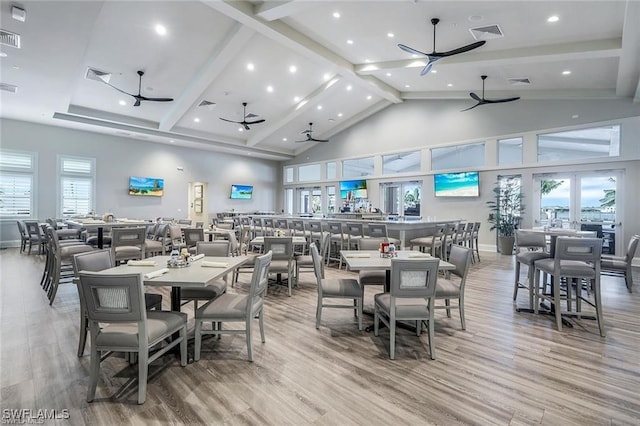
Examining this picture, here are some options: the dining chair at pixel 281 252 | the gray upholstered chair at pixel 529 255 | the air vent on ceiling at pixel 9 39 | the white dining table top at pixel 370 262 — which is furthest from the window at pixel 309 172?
the white dining table top at pixel 370 262

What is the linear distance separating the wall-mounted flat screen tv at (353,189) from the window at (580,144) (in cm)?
579

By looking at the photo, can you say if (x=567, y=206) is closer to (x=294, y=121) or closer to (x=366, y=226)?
(x=366, y=226)

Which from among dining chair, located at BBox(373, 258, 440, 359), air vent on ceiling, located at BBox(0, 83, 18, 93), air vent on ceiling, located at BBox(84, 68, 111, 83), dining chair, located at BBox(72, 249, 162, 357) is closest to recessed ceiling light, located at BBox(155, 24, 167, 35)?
air vent on ceiling, located at BBox(84, 68, 111, 83)

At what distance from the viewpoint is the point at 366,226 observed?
6.42 meters

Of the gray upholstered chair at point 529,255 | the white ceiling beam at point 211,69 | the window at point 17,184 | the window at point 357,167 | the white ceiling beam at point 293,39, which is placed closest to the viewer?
the gray upholstered chair at point 529,255

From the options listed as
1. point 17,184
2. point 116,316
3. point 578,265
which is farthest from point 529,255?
point 17,184

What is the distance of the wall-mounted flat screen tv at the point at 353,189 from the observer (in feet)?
40.5

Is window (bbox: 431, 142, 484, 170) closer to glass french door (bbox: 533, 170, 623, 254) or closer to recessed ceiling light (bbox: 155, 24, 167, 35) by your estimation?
glass french door (bbox: 533, 170, 623, 254)

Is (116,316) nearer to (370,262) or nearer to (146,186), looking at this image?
(370,262)

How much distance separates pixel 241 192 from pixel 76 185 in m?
5.99

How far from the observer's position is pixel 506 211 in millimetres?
8945

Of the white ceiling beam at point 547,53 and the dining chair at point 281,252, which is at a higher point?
the white ceiling beam at point 547,53

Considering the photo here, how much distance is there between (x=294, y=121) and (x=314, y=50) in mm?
4798

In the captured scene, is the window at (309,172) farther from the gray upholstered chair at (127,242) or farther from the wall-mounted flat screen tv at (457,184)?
the gray upholstered chair at (127,242)
